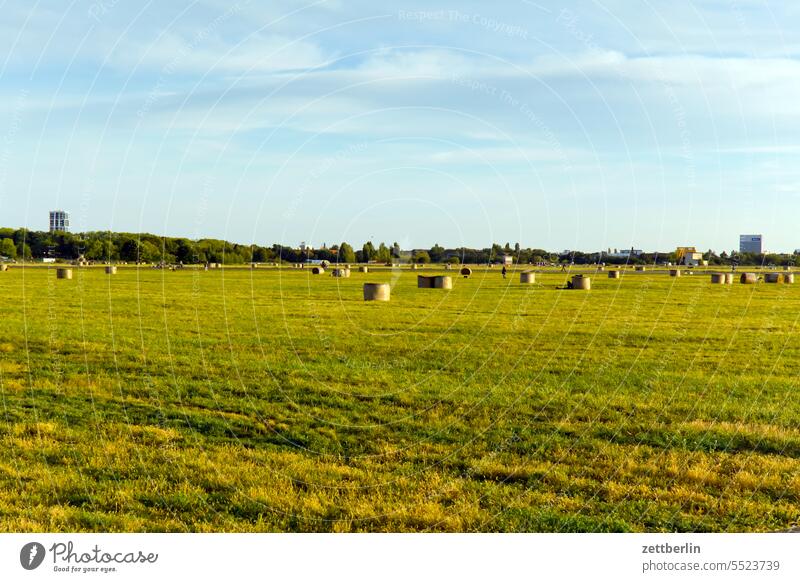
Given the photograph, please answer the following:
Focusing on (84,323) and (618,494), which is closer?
(618,494)

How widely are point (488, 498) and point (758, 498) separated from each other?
11.2 ft

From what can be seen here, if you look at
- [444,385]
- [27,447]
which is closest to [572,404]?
[444,385]

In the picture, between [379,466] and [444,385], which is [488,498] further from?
[444,385]

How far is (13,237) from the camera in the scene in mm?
154250

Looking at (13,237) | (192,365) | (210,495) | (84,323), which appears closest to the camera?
(210,495)

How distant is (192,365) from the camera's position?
60.6 feet

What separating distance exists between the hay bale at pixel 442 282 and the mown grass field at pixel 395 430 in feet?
89.9

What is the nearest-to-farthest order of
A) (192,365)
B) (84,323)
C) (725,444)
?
(725,444) < (192,365) < (84,323)

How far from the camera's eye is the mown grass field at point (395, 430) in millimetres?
8758

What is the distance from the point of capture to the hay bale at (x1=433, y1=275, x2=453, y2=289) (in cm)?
5384

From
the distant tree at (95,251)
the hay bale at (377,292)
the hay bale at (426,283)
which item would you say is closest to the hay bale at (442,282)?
the hay bale at (426,283)

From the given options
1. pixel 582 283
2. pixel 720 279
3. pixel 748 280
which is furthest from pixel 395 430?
pixel 748 280

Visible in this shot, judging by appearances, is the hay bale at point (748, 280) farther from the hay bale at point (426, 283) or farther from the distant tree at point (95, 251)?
the distant tree at point (95, 251)

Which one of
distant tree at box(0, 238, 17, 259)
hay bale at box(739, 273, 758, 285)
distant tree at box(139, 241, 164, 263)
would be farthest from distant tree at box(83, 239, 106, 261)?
hay bale at box(739, 273, 758, 285)
